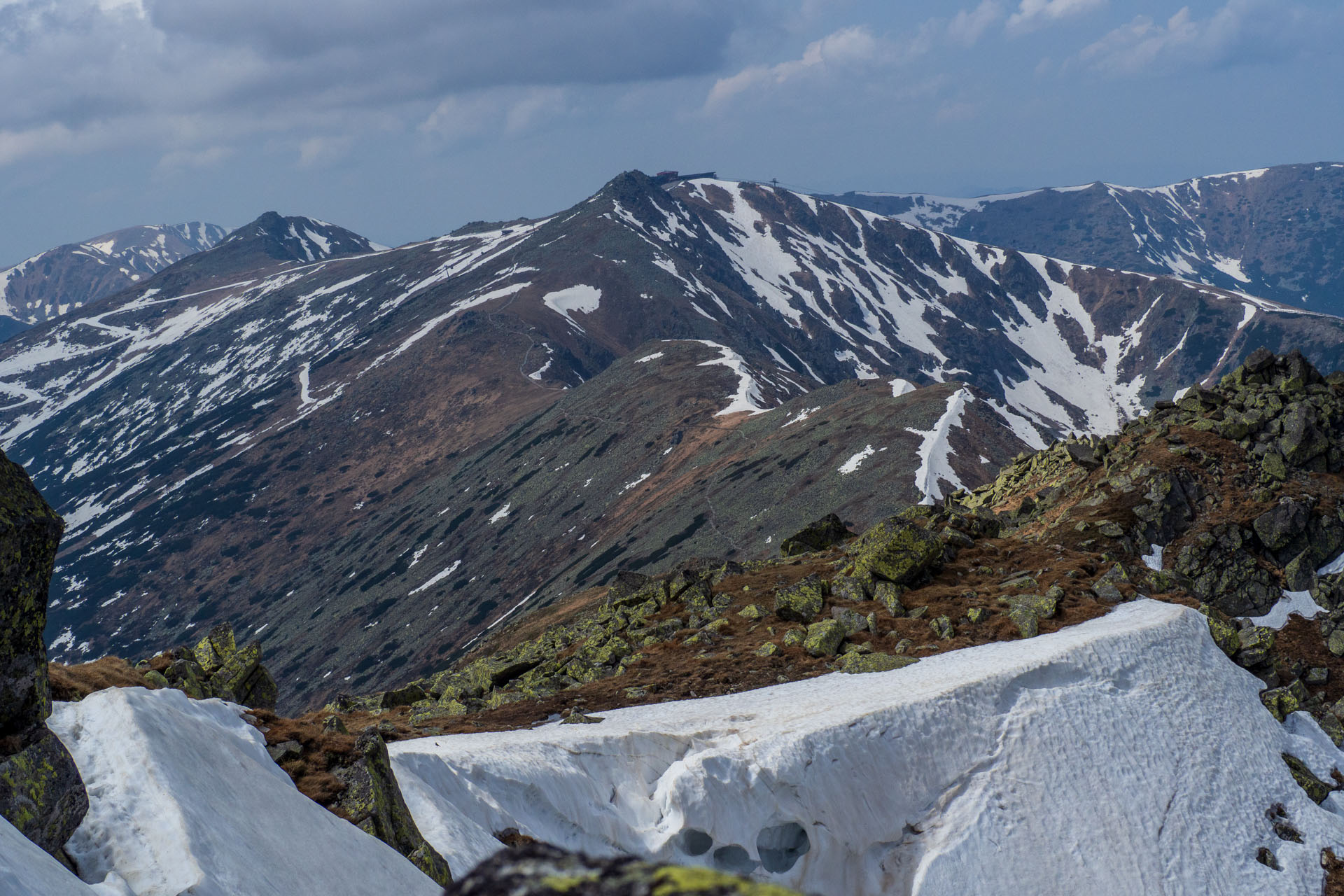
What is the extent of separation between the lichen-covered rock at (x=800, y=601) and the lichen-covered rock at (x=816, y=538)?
1215 cm

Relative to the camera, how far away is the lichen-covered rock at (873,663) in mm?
25812

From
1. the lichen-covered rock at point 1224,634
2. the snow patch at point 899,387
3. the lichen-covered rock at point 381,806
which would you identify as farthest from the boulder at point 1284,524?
the snow patch at point 899,387

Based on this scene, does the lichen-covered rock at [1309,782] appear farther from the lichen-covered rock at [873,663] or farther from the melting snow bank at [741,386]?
the melting snow bank at [741,386]

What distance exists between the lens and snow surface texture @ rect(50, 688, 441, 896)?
10.9 metres

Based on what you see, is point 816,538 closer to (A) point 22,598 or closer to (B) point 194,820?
(B) point 194,820

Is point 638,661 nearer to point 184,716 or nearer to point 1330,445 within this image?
point 184,716

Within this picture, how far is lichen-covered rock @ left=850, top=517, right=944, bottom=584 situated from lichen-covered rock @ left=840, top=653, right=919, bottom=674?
504 cm

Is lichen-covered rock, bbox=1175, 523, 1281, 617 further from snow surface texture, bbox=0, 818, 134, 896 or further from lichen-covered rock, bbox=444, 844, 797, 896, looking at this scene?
snow surface texture, bbox=0, 818, 134, 896

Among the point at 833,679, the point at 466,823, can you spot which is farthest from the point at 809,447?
the point at 466,823

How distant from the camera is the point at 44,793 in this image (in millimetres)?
10703

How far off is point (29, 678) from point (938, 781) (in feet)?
64.7

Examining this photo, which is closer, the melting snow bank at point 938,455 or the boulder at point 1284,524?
the boulder at point 1284,524

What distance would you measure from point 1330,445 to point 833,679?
2935cm

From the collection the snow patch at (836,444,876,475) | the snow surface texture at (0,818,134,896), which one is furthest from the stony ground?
the snow patch at (836,444,876,475)
